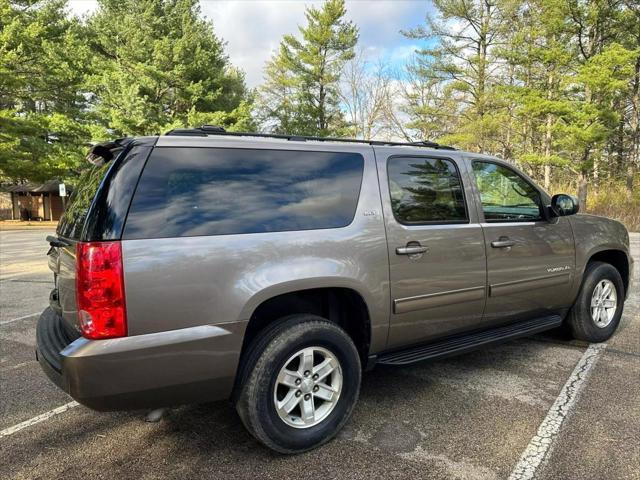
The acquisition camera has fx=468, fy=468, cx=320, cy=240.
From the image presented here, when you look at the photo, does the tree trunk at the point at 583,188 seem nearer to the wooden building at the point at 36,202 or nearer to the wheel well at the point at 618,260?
the wheel well at the point at 618,260

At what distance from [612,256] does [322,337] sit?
3.77 m

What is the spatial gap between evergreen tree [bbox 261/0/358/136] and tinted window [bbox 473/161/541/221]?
26846 mm

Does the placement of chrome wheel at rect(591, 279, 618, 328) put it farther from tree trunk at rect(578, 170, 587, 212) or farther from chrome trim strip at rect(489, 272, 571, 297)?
tree trunk at rect(578, 170, 587, 212)

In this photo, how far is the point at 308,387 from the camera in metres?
2.75

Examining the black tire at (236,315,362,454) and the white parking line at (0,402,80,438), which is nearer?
the black tire at (236,315,362,454)

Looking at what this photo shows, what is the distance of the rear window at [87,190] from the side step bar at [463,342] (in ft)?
6.60

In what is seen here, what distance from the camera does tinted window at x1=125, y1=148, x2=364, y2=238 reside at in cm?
237

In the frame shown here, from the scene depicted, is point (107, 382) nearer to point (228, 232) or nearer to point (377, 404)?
point (228, 232)

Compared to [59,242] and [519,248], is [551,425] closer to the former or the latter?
[519,248]

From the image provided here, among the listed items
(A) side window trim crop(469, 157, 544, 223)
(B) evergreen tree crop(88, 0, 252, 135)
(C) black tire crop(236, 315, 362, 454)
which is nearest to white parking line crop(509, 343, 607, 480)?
(C) black tire crop(236, 315, 362, 454)

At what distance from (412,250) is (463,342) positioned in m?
0.92

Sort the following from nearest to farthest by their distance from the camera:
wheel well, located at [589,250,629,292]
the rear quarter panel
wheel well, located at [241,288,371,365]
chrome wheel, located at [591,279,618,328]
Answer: wheel well, located at [241,288,371,365] < the rear quarter panel < chrome wheel, located at [591,279,618,328] < wheel well, located at [589,250,629,292]

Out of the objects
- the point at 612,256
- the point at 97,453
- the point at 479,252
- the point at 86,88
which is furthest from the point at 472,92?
the point at 97,453

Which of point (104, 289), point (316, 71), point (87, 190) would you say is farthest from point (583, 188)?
point (104, 289)
